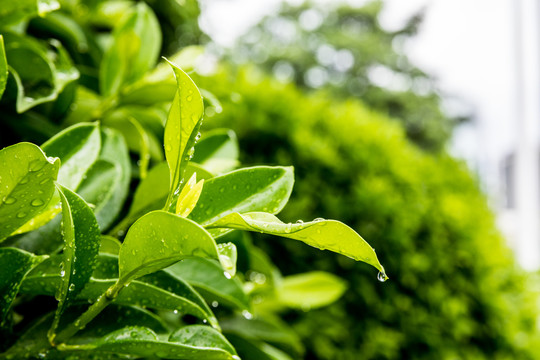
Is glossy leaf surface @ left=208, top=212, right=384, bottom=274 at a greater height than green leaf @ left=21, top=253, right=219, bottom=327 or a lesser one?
greater

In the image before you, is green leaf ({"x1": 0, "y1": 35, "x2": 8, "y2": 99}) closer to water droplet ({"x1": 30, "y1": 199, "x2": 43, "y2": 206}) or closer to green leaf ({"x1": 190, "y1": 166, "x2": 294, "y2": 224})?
water droplet ({"x1": 30, "y1": 199, "x2": 43, "y2": 206})

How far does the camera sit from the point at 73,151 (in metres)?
0.62

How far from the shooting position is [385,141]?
2.65 metres

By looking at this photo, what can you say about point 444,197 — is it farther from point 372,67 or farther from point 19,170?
point 372,67

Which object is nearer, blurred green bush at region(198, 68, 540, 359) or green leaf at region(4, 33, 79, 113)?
green leaf at region(4, 33, 79, 113)

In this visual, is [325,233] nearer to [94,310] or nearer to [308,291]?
[94,310]

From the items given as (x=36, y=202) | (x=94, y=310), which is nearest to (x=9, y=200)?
(x=36, y=202)

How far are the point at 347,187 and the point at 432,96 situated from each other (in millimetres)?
20361

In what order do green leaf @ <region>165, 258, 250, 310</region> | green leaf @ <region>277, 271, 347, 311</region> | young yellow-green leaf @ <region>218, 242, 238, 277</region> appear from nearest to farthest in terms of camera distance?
young yellow-green leaf @ <region>218, 242, 238, 277</region> → green leaf @ <region>165, 258, 250, 310</region> → green leaf @ <region>277, 271, 347, 311</region>

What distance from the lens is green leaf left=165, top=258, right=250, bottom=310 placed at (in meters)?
0.71

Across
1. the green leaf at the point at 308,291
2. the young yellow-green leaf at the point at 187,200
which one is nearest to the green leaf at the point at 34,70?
the young yellow-green leaf at the point at 187,200

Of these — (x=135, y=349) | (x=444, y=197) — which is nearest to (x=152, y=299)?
(x=135, y=349)

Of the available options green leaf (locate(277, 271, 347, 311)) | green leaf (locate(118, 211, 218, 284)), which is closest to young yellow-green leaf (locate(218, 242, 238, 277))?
green leaf (locate(118, 211, 218, 284))

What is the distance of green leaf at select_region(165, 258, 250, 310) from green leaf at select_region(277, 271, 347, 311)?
20.0 inches
